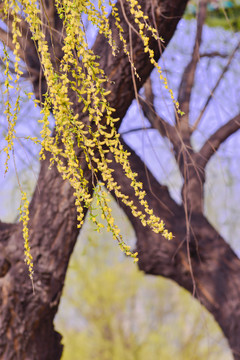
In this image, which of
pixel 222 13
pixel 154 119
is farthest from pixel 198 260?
pixel 222 13

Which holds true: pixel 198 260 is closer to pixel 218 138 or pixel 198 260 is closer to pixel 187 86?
pixel 218 138

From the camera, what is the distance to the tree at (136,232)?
2248 millimetres

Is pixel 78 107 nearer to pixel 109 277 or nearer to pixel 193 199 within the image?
pixel 193 199

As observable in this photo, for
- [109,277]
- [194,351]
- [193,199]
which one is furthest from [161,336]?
[193,199]

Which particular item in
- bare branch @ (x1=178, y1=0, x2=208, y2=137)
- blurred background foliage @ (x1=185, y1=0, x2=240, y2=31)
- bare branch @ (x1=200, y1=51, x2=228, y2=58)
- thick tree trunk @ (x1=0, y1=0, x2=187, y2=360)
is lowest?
thick tree trunk @ (x1=0, y1=0, x2=187, y2=360)

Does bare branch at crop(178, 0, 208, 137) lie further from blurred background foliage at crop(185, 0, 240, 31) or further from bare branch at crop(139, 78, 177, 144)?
blurred background foliage at crop(185, 0, 240, 31)

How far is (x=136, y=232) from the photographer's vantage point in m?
3.07

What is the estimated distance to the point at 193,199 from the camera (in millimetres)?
3146

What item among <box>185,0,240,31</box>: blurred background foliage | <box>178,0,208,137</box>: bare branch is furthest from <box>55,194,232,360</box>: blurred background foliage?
<box>178,0,208,137</box>: bare branch

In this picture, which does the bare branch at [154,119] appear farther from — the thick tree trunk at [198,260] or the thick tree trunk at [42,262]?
the thick tree trunk at [42,262]

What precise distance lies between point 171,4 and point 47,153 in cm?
88

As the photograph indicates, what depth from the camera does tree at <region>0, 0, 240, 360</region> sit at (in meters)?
2.25

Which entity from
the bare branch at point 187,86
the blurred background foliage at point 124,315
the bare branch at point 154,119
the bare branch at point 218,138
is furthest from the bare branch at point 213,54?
the blurred background foliage at point 124,315

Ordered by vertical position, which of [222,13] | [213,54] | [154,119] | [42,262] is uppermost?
[222,13]
